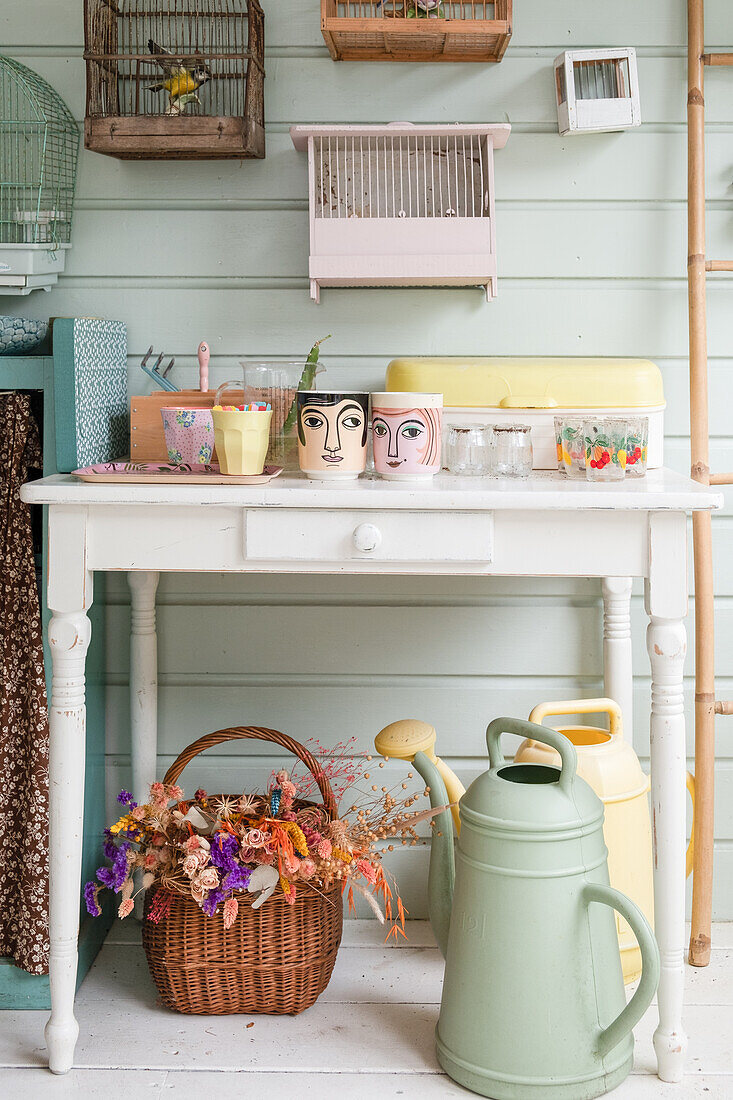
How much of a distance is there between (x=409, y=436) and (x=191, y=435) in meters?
0.38

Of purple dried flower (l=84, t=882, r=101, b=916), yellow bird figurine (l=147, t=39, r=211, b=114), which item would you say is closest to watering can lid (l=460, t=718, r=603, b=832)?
purple dried flower (l=84, t=882, r=101, b=916)

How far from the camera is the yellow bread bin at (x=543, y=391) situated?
1.93m

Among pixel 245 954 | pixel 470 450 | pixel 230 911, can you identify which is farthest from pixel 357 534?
pixel 245 954

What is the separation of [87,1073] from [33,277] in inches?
55.3

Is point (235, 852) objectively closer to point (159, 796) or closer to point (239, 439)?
point (159, 796)

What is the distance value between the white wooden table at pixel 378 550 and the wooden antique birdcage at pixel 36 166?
2.05 feet

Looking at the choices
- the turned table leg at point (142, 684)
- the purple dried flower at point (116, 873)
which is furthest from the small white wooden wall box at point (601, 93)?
the purple dried flower at point (116, 873)

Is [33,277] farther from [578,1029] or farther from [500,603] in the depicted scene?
[578,1029]

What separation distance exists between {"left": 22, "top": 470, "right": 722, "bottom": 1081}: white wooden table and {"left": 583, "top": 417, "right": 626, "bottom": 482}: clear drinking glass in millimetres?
62

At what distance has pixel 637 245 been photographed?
7.07 ft

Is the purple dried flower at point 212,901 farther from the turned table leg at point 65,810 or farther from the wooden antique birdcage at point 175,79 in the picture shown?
the wooden antique birdcage at point 175,79

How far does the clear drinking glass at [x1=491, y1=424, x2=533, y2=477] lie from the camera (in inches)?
72.2

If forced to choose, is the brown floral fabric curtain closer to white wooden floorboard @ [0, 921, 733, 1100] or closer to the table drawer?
white wooden floorboard @ [0, 921, 733, 1100]

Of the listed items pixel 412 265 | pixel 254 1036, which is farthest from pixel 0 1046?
pixel 412 265
